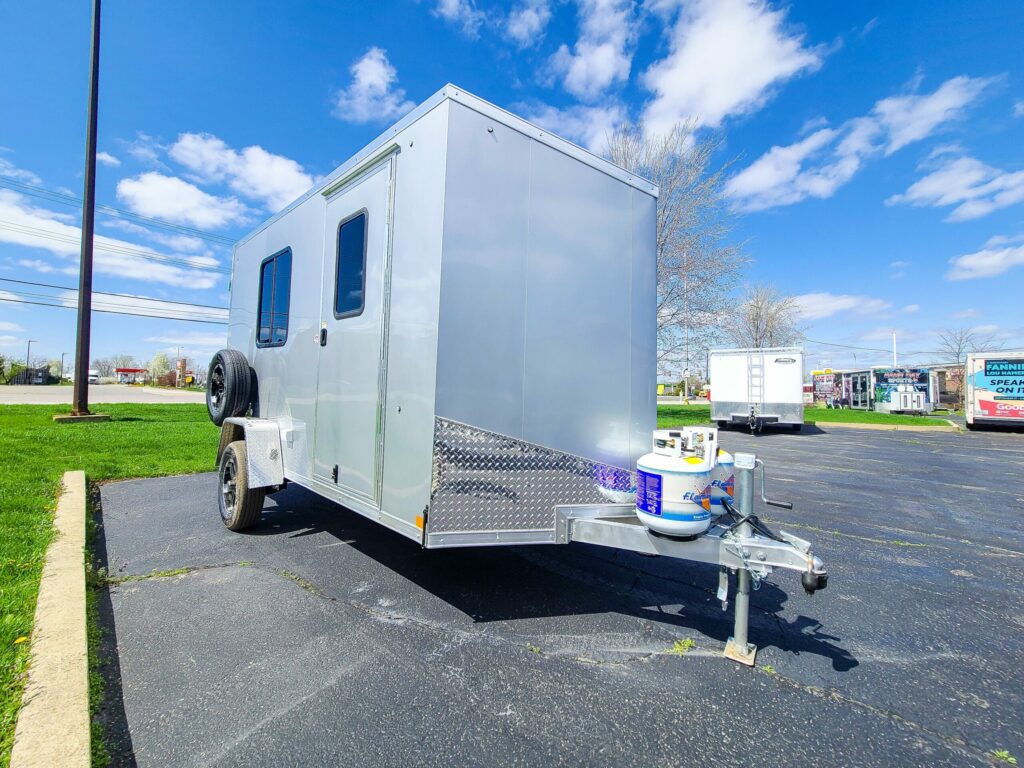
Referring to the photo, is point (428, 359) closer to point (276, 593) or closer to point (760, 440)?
point (276, 593)

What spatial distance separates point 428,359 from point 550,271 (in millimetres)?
959

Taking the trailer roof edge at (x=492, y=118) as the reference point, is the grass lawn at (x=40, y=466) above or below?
below

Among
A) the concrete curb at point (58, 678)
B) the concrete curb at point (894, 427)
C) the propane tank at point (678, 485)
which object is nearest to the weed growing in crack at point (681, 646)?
the propane tank at point (678, 485)

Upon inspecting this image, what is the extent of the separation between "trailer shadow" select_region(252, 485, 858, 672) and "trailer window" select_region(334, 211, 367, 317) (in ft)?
6.70

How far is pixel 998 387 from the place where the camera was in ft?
57.5

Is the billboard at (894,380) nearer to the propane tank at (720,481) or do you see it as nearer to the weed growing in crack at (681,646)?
the propane tank at (720,481)

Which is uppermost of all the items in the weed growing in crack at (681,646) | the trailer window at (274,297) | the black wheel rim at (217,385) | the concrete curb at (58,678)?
the trailer window at (274,297)

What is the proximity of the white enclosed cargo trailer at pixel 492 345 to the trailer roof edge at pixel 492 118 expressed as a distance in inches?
0.5

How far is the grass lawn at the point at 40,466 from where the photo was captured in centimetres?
247

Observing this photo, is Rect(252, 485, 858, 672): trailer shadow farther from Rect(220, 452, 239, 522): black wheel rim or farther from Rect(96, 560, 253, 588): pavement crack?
Rect(96, 560, 253, 588): pavement crack

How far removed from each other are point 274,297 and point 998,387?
926 inches

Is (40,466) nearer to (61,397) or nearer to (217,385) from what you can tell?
(217,385)

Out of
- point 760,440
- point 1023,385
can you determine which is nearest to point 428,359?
point 760,440

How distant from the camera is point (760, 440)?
46.9ft
